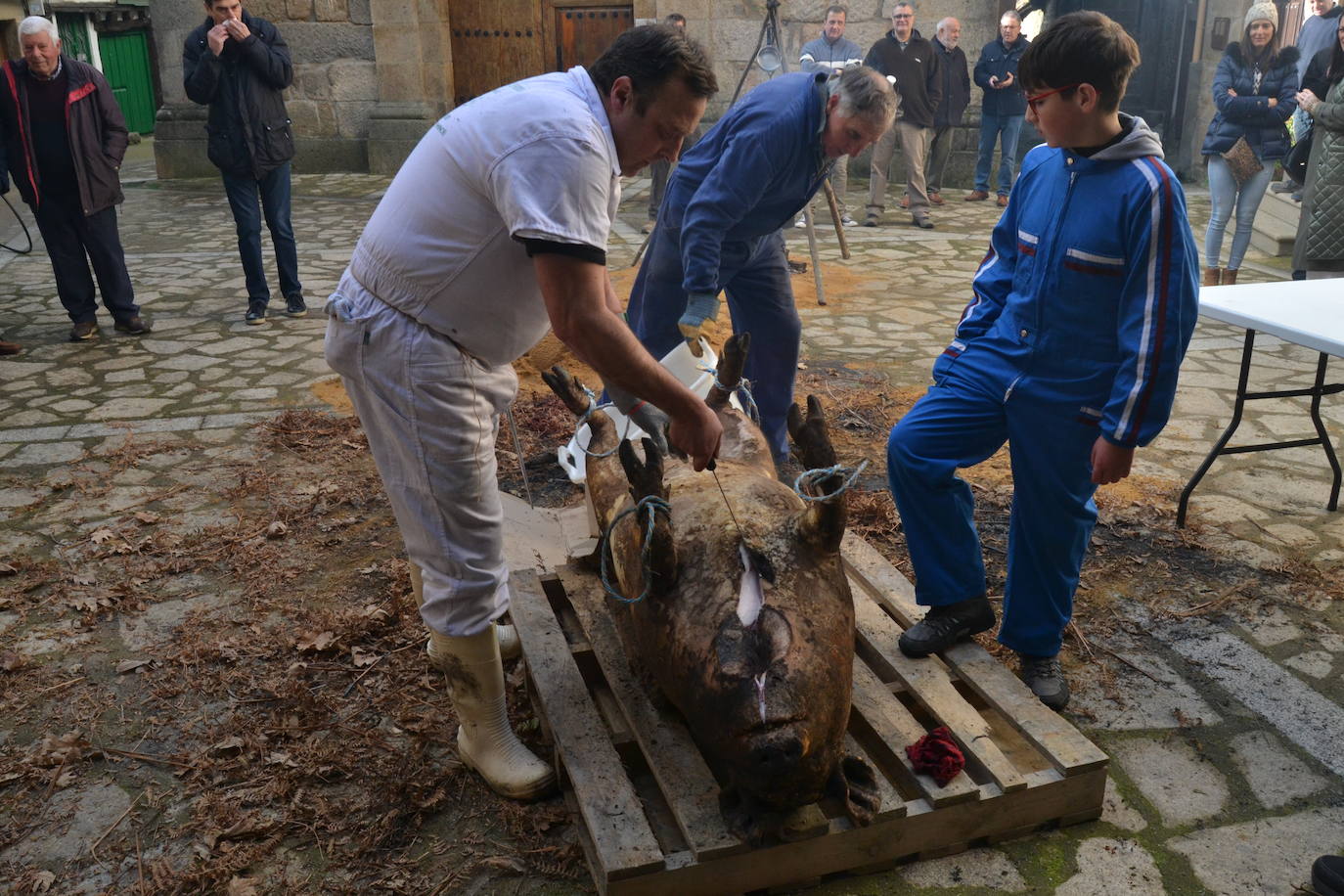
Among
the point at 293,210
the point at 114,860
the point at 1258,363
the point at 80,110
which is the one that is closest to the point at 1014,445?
the point at 114,860

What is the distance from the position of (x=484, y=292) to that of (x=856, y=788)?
1590 millimetres

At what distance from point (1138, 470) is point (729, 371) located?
2.71 metres

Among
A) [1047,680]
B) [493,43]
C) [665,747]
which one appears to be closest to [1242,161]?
[1047,680]

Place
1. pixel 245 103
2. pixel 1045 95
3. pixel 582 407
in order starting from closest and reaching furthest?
pixel 1045 95, pixel 582 407, pixel 245 103

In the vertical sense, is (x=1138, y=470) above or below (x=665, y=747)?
below

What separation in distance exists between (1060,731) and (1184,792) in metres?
0.47

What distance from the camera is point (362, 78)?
14914 mm

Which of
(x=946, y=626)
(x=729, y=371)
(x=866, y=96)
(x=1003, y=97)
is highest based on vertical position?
(x=866, y=96)

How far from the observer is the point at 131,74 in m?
20.2

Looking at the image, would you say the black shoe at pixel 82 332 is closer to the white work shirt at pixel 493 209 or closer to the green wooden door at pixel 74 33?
the white work shirt at pixel 493 209

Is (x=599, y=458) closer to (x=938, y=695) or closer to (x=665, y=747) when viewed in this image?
(x=665, y=747)

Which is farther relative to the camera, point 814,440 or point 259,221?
point 259,221

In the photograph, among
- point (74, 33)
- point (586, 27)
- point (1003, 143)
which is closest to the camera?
point (1003, 143)

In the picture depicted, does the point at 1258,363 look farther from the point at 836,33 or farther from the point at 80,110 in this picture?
the point at 80,110
